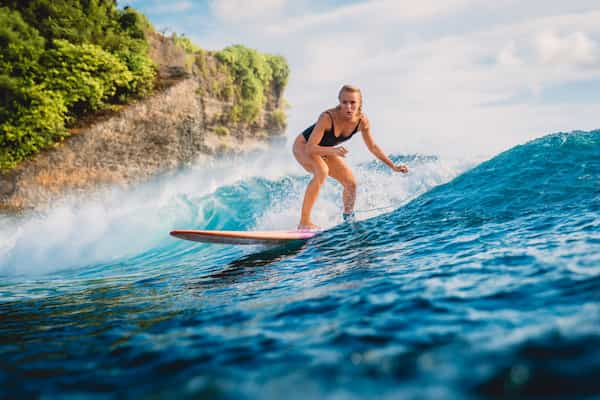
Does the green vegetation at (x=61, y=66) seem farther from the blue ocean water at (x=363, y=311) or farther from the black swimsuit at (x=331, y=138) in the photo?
the black swimsuit at (x=331, y=138)

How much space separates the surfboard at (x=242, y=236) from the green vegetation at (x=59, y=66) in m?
9.24

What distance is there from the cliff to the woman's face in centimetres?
1024

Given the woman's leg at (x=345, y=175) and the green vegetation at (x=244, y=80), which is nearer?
the woman's leg at (x=345, y=175)

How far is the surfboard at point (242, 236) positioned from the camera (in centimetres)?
503

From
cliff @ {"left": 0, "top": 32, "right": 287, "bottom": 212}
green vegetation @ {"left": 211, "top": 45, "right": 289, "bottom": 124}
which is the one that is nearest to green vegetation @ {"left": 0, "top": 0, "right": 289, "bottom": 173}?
cliff @ {"left": 0, "top": 32, "right": 287, "bottom": 212}

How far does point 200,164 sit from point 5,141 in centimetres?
687

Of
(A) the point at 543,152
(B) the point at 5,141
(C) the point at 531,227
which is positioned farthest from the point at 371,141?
(B) the point at 5,141

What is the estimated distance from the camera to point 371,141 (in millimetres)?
6016

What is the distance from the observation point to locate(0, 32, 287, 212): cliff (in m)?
12.2

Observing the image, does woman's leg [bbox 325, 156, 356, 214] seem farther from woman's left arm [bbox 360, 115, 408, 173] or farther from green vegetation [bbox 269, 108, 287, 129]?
green vegetation [bbox 269, 108, 287, 129]

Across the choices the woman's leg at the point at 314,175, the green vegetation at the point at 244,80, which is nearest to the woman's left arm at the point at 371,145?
the woman's leg at the point at 314,175

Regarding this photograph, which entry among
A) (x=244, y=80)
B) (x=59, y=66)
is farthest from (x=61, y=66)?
(x=244, y=80)

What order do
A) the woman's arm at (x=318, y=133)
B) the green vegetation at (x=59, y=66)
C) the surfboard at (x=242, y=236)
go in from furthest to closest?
the green vegetation at (x=59, y=66)
the woman's arm at (x=318, y=133)
the surfboard at (x=242, y=236)

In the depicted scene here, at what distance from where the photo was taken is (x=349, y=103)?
5.18 metres
